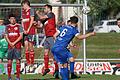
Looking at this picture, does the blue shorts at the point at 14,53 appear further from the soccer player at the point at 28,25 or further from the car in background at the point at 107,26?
the car in background at the point at 107,26

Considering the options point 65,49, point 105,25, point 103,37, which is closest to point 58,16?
point 65,49

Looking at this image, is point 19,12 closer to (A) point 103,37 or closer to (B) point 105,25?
(A) point 103,37

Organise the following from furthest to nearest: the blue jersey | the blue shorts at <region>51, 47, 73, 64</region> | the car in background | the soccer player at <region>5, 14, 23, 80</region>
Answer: the car in background → the soccer player at <region>5, 14, 23, 80</region> → the blue shorts at <region>51, 47, 73, 64</region> → the blue jersey

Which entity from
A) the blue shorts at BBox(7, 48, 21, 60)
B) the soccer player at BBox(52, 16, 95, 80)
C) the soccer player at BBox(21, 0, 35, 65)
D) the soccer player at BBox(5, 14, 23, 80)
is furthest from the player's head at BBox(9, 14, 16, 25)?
the soccer player at BBox(52, 16, 95, 80)

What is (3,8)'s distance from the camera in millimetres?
22594

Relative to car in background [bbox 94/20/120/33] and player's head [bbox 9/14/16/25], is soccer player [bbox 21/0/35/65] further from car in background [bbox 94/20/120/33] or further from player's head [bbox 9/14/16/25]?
car in background [bbox 94/20/120/33]

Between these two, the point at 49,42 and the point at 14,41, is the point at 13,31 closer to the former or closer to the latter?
the point at 14,41

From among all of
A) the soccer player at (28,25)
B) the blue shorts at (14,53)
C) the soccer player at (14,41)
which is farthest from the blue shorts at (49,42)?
the blue shorts at (14,53)

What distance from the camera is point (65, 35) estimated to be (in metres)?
15.5

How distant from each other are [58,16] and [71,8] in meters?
0.92

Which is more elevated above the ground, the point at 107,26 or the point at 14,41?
the point at 14,41

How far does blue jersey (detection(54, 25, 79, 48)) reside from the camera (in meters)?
15.4

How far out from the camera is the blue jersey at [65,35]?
1544cm

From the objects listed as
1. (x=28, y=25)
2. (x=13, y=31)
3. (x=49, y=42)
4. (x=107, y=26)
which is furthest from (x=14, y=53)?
(x=107, y=26)
